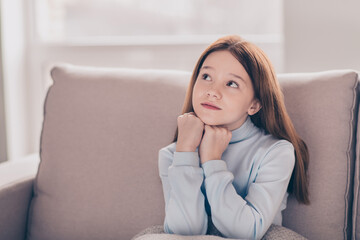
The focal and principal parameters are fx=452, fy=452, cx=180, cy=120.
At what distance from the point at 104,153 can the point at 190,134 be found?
1.25ft

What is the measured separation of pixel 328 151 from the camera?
4.18 feet

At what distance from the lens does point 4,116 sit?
7.54 feet

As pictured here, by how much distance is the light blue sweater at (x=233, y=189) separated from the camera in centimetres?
107

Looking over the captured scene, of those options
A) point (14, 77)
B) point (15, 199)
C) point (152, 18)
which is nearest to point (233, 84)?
point (15, 199)

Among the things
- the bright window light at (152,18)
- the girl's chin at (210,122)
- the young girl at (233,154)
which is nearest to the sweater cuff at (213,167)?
the young girl at (233,154)

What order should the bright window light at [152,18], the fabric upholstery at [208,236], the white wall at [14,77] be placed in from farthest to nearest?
the white wall at [14,77], the bright window light at [152,18], the fabric upholstery at [208,236]

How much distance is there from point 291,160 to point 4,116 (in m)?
1.65

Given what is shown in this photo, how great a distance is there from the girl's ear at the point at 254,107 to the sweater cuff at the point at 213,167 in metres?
0.17

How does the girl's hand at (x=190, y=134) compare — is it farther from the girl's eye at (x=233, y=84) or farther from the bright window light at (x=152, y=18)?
the bright window light at (x=152, y=18)

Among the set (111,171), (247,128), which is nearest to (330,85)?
(247,128)

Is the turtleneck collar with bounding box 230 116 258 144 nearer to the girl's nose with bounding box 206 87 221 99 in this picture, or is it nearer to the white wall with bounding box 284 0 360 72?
the girl's nose with bounding box 206 87 221 99

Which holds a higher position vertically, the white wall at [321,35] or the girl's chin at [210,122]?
the white wall at [321,35]

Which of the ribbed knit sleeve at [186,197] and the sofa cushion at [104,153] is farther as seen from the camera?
the sofa cushion at [104,153]

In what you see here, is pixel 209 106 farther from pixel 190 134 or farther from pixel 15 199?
pixel 15 199
